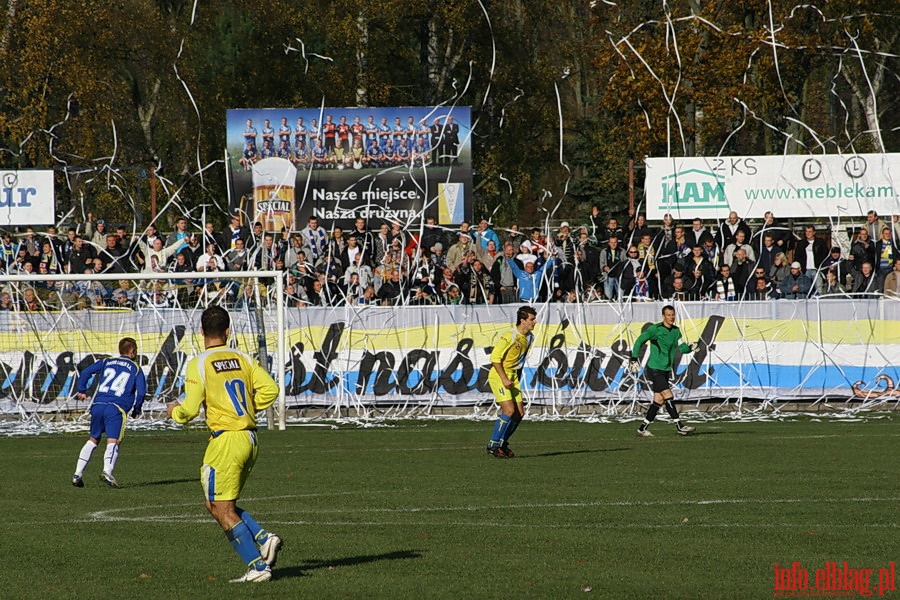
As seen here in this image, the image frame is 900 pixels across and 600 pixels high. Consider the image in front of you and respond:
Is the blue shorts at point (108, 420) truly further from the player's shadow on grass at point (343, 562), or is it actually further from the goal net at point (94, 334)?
the goal net at point (94, 334)

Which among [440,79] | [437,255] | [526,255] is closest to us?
[526,255]

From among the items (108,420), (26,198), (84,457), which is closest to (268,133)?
(26,198)

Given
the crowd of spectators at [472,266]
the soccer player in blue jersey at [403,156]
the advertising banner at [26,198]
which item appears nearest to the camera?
the crowd of spectators at [472,266]

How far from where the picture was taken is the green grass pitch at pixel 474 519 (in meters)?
8.62

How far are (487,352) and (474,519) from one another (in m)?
13.4

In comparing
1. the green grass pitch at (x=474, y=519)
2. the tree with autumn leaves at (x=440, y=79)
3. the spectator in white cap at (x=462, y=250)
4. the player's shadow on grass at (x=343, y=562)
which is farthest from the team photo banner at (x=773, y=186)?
the player's shadow on grass at (x=343, y=562)

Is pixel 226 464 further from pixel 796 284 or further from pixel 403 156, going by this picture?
pixel 403 156

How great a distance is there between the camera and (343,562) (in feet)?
31.0

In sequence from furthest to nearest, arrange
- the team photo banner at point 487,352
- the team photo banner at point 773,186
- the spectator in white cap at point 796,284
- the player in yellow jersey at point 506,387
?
the team photo banner at point 773,186 < the spectator in white cap at point 796,284 < the team photo banner at point 487,352 < the player in yellow jersey at point 506,387

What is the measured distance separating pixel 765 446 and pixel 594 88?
1441 inches

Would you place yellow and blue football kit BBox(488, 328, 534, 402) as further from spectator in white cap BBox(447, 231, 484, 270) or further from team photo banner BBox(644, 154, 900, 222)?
team photo banner BBox(644, 154, 900, 222)

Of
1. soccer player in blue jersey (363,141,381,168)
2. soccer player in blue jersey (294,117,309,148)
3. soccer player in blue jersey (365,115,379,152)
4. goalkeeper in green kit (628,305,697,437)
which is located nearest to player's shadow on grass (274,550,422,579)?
goalkeeper in green kit (628,305,697,437)

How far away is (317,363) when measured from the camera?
24.6 meters

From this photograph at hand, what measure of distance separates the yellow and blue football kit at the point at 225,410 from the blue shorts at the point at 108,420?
6855 millimetres
